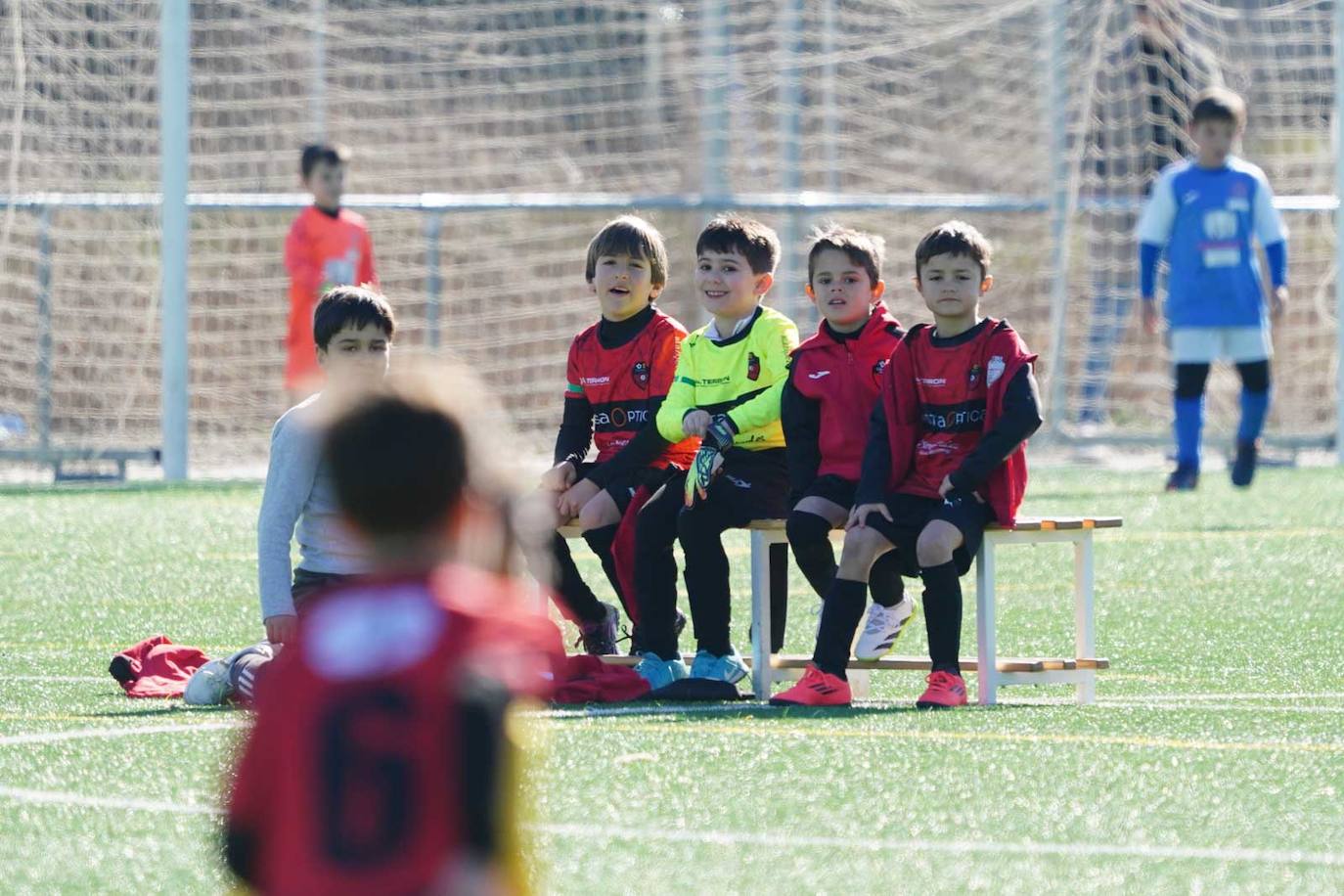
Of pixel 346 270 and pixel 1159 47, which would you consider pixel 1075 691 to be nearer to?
pixel 346 270

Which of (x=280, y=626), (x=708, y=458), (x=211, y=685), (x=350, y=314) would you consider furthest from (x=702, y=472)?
(x=280, y=626)

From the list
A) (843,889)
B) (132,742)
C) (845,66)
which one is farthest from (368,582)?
(845,66)

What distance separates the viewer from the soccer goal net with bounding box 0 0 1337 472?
1386 cm

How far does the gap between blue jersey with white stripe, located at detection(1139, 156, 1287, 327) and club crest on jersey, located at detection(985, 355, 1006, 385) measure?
6.03 m

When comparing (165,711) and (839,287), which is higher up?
(839,287)

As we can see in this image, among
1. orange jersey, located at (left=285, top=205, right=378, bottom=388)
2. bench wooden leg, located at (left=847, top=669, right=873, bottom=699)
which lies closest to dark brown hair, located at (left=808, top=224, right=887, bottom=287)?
bench wooden leg, located at (left=847, top=669, right=873, bottom=699)

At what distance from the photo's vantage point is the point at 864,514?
5598 mm

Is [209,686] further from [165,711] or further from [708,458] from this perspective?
[708,458]

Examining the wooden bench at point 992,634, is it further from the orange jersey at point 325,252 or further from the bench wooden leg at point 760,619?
the orange jersey at point 325,252

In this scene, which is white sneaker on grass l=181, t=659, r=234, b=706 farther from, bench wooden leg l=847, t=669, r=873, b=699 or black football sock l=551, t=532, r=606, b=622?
bench wooden leg l=847, t=669, r=873, b=699

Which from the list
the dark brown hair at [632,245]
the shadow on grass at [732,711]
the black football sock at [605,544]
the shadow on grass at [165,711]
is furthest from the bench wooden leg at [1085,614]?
the shadow on grass at [165,711]

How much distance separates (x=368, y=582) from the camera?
2115 millimetres

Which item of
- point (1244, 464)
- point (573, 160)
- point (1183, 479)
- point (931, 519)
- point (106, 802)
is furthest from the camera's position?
point (573, 160)

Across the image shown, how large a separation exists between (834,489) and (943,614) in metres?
0.48
